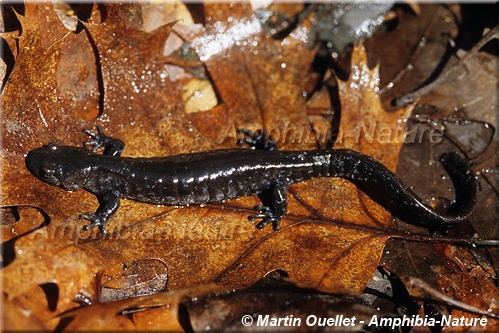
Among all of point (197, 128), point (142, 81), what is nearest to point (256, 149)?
point (197, 128)

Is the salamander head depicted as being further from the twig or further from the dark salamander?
the twig

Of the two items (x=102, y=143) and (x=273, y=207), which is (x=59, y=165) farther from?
(x=273, y=207)

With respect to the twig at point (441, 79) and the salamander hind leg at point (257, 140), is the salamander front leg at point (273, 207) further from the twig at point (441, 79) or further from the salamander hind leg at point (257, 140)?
the twig at point (441, 79)

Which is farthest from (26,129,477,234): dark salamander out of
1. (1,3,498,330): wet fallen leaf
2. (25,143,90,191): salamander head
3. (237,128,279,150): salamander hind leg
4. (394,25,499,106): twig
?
(394,25,499,106): twig

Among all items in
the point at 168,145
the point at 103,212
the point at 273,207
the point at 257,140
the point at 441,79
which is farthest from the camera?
the point at 441,79

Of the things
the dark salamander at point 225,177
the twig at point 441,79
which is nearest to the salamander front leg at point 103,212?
the dark salamander at point 225,177

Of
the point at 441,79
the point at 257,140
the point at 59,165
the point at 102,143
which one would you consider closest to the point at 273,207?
the point at 257,140
